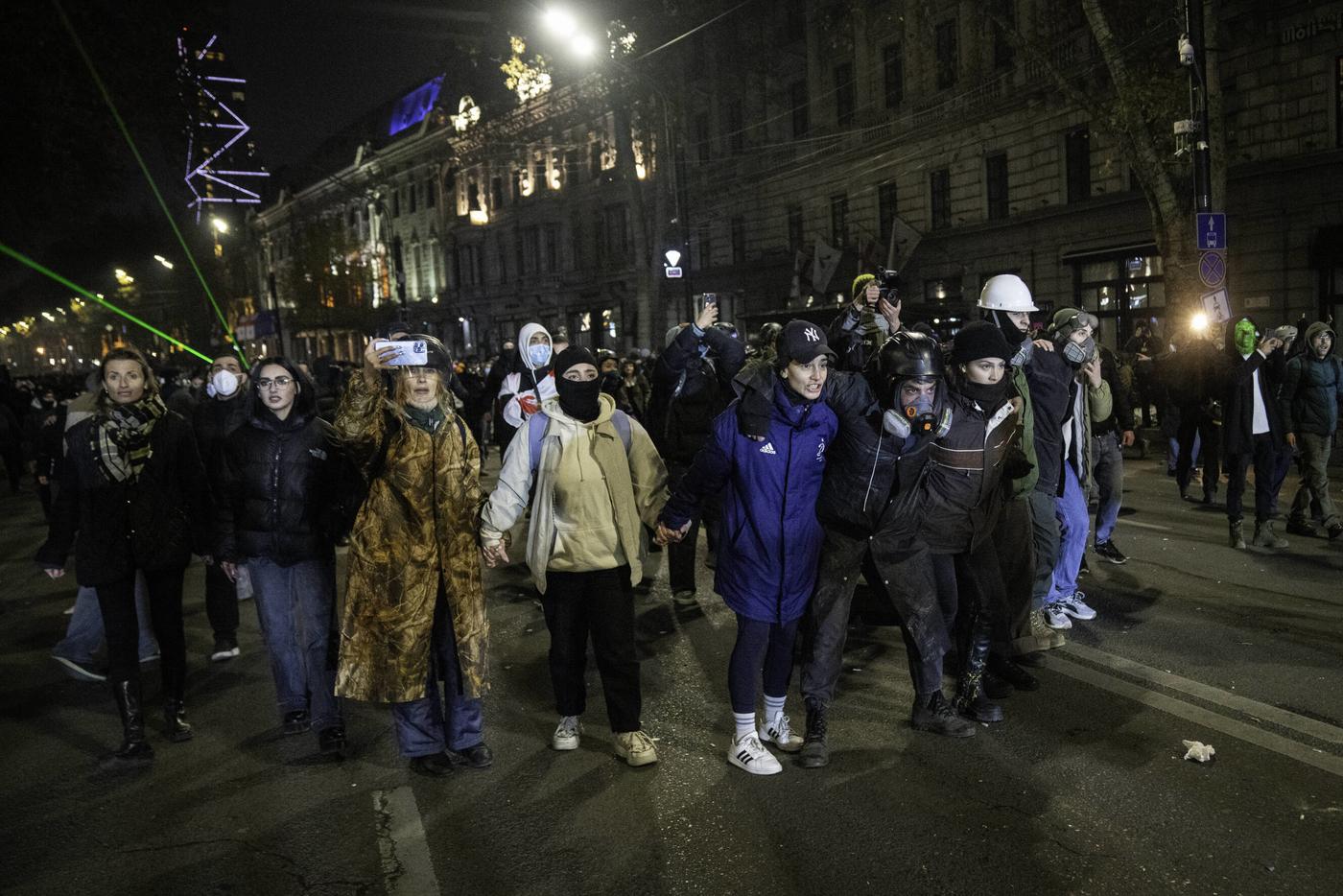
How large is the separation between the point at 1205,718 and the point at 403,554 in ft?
12.6

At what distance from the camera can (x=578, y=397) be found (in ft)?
14.6

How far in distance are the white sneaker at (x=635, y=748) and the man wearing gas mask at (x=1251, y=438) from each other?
20.7ft

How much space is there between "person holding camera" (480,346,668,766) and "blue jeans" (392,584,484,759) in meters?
0.42

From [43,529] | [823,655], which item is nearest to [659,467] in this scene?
[823,655]

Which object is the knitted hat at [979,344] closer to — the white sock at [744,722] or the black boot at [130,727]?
the white sock at [744,722]

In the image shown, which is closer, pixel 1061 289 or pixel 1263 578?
pixel 1263 578

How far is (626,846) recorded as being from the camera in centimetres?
382

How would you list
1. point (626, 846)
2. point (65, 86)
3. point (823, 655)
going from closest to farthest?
point (626, 846), point (823, 655), point (65, 86)

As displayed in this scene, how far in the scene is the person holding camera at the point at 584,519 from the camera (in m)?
4.43

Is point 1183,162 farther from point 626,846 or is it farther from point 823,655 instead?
point 626,846

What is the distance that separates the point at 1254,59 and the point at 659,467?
21.1 metres

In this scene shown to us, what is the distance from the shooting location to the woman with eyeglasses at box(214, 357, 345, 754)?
474 cm

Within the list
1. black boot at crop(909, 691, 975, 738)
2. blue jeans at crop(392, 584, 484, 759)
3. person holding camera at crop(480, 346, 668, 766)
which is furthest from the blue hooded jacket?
blue jeans at crop(392, 584, 484, 759)

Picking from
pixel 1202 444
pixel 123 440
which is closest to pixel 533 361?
pixel 123 440
